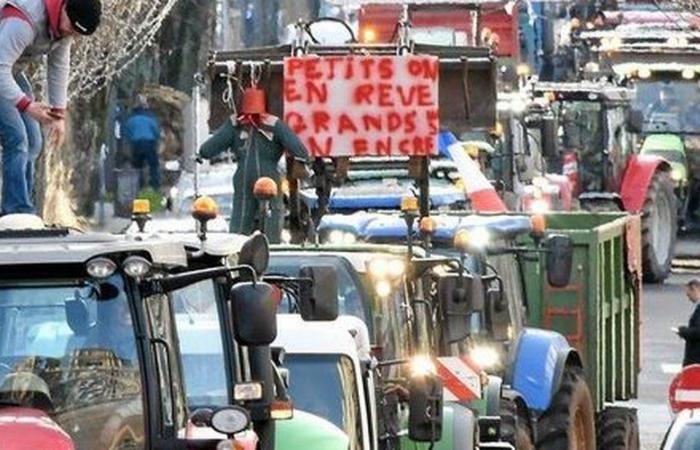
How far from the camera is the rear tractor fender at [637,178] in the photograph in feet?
131

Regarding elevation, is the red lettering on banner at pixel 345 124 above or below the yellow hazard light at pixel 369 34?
below

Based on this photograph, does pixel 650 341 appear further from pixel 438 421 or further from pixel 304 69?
pixel 438 421

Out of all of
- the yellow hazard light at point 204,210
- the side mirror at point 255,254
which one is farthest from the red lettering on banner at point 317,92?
the side mirror at point 255,254

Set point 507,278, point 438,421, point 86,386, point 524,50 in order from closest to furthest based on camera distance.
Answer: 1. point 86,386
2. point 438,421
3. point 507,278
4. point 524,50

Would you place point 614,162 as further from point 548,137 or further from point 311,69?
point 311,69

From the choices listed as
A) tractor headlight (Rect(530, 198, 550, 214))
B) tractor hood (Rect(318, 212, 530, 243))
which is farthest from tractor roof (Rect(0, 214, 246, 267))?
tractor headlight (Rect(530, 198, 550, 214))

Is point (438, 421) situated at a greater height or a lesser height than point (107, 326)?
lesser

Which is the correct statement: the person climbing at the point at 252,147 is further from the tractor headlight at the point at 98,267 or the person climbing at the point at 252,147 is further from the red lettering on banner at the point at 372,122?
the tractor headlight at the point at 98,267

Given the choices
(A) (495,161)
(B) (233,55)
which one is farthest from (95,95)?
(B) (233,55)

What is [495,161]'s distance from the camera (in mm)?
33156

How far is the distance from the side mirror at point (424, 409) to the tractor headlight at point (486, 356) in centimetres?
377

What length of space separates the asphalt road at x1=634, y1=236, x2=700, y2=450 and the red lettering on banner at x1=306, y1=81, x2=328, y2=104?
4658 millimetres

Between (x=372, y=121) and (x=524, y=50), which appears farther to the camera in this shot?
(x=524, y=50)

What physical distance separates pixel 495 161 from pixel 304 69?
11.4 metres
